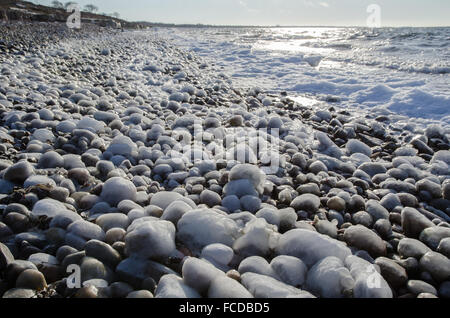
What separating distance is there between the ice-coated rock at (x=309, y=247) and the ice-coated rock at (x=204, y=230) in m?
0.22

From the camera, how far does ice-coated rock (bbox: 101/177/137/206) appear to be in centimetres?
162

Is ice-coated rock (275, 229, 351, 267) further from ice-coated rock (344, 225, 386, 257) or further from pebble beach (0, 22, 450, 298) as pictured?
ice-coated rock (344, 225, 386, 257)

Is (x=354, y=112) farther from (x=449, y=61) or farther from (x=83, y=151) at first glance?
(x=449, y=61)

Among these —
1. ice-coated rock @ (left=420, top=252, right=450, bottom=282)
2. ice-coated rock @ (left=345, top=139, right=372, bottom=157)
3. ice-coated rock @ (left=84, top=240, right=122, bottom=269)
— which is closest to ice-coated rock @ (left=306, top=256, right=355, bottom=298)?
ice-coated rock @ (left=420, top=252, right=450, bottom=282)

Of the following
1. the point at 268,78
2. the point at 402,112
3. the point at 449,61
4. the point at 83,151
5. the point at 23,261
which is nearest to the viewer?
the point at 23,261

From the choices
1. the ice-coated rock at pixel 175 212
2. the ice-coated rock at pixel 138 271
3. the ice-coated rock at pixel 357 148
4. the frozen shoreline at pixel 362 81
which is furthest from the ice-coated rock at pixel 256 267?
the frozen shoreline at pixel 362 81

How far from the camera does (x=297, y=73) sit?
680 centimetres

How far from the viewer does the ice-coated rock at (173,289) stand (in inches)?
38.7

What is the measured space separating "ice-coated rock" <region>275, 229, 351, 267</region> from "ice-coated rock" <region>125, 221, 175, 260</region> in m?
0.46

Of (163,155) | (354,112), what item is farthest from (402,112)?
(163,155)

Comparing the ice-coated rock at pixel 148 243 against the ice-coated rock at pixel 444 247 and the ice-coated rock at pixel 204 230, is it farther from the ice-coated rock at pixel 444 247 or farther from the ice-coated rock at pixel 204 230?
the ice-coated rock at pixel 444 247

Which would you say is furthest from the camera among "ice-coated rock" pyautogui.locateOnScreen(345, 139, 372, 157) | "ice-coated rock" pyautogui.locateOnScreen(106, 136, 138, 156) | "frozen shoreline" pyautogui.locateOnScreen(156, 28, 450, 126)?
"frozen shoreline" pyautogui.locateOnScreen(156, 28, 450, 126)
